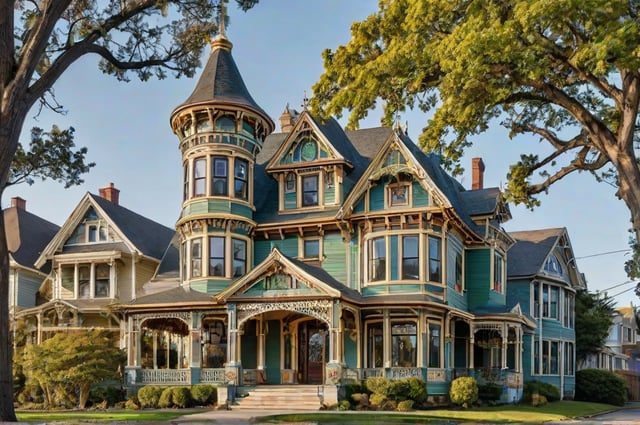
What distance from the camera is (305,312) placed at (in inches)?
1113

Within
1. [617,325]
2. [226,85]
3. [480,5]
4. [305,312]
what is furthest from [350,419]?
[617,325]

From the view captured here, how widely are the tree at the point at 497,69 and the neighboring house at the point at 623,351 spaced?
36539mm

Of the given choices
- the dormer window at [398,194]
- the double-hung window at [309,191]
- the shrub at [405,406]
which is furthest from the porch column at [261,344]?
the dormer window at [398,194]

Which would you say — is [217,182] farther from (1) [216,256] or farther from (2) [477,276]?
(2) [477,276]

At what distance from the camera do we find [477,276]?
3422 cm

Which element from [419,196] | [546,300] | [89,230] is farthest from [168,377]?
[546,300]

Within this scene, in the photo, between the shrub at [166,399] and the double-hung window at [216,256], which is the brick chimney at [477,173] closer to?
the double-hung window at [216,256]

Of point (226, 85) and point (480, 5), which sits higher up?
point (226, 85)

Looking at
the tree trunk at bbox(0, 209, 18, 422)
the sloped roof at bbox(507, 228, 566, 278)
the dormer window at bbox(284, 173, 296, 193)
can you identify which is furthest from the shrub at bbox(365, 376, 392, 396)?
the tree trunk at bbox(0, 209, 18, 422)

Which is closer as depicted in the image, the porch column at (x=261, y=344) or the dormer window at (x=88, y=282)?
the porch column at (x=261, y=344)

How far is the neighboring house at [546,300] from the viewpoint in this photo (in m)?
38.0

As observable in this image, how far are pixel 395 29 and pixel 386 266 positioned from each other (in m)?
14.4

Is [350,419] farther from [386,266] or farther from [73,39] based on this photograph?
[73,39]

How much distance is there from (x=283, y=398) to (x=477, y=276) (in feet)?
36.3
